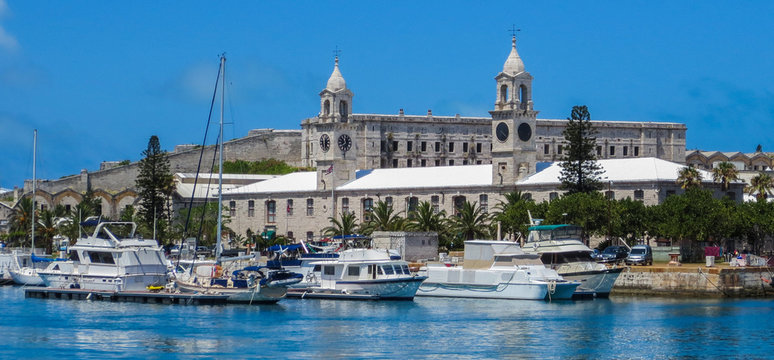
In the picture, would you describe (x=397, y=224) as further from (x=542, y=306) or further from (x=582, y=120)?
(x=542, y=306)

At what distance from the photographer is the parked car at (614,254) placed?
62537 millimetres

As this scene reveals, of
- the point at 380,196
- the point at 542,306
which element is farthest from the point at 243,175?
the point at 542,306

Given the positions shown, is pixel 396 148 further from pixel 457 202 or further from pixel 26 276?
pixel 26 276

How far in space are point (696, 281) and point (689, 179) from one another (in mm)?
16731

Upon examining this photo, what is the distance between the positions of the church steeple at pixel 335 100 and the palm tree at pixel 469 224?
15.7 meters

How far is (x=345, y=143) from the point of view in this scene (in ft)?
288

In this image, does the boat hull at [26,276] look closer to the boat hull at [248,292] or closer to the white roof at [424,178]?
the boat hull at [248,292]

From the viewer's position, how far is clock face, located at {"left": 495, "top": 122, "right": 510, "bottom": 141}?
80312 millimetres

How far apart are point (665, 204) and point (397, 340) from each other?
3066 cm

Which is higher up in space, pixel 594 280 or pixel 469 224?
pixel 469 224

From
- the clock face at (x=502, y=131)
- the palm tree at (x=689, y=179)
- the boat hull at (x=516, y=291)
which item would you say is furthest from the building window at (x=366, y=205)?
the boat hull at (x=516, y=291)

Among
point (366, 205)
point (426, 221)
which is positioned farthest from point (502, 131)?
point (366, 205)

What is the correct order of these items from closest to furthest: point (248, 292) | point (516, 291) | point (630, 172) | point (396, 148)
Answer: point (248, 292) → point (516, 291) → point (630, 172) → point (396, 148)

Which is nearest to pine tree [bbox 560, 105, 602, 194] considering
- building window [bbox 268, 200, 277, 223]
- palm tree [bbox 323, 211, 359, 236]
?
palm tree [bbox 323, 211, 359, 236]
